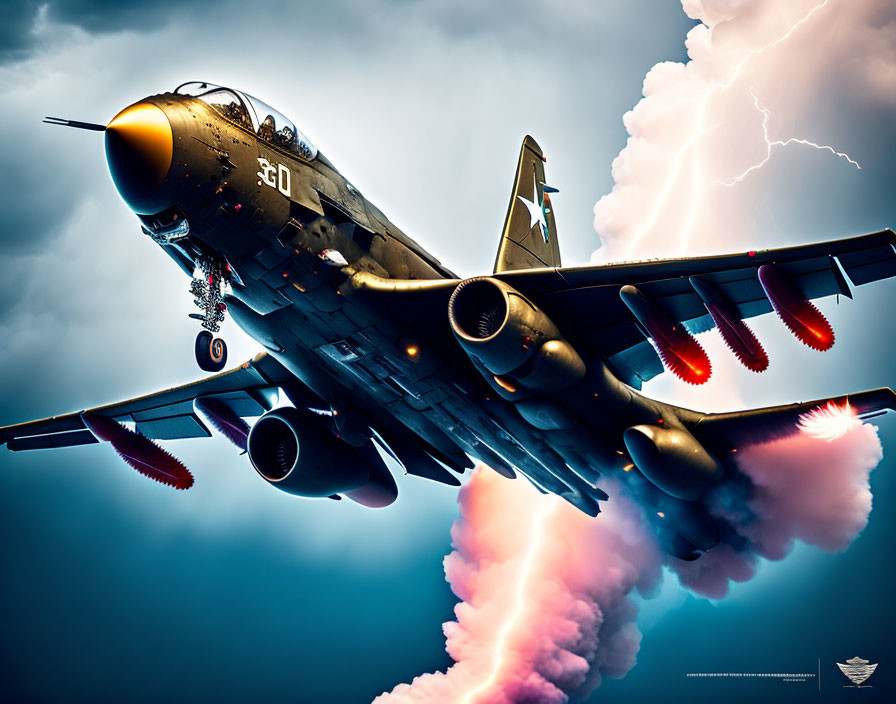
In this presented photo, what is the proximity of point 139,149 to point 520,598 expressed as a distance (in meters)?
12.2

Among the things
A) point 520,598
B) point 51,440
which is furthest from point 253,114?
point 520,598

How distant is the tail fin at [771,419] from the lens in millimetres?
10234

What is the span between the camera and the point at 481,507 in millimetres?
18203

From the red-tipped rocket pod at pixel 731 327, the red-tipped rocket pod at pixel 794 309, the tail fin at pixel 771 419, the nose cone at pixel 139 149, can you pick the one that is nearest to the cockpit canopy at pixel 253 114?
the nose cone at pixel 139 149

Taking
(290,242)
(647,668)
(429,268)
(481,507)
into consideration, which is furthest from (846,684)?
(290,242)

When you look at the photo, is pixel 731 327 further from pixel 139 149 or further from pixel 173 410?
pixel 173 410

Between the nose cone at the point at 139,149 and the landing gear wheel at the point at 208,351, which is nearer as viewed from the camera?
the nose cone at the point at 139,149

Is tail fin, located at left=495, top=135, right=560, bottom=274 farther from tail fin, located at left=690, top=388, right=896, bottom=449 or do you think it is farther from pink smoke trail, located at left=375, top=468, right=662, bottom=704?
pink smoke trail, located at left=375, top=468, right=662, bottom=704

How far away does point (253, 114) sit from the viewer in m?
9.71

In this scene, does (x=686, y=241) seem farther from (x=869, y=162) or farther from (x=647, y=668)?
(x=647, y=668)

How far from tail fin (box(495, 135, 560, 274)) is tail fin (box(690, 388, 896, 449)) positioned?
14.5ft

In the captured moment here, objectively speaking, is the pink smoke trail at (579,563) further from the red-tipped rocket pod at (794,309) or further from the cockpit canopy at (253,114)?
the cockpit canopy at (253,114)

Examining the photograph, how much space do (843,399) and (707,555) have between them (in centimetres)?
463

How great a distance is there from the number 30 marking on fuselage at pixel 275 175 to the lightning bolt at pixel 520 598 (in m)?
10.3
